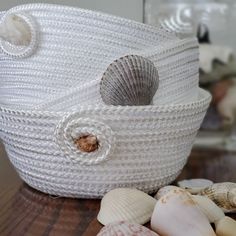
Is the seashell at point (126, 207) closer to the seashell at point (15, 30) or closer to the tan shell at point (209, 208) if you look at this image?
the tan shell at point (209, 208)

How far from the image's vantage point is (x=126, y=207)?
0.34 meters

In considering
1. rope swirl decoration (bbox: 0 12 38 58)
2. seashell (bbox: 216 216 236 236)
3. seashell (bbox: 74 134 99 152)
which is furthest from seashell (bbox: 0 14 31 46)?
seashell (bbox: 216 216 236 236)

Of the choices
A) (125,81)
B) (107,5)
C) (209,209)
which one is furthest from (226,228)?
(107,5)

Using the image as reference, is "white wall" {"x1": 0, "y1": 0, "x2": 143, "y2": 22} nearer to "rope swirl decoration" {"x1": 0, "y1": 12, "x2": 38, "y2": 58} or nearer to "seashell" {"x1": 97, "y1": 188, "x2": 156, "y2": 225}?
"rope swirl decoration" {"x1": 0, "y1": 12, "x2": 38, "y2": 58}

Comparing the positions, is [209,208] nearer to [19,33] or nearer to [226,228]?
[226,228]

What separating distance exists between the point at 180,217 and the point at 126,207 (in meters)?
0.05

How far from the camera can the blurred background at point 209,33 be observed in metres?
0.66

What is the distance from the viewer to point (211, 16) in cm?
79

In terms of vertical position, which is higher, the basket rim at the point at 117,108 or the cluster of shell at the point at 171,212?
the basket rim at the point at 117,108

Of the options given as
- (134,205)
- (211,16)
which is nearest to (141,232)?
(134,205)

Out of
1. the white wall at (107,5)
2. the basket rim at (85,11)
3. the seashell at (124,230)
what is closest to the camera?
the seashell at (124,230)

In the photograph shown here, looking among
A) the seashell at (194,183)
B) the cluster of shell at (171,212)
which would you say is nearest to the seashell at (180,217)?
the cluster of shell at (171,212)

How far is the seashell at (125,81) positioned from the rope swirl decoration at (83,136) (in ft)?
0.10


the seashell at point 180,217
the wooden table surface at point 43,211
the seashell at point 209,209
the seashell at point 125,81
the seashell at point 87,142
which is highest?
the seashell at point 125,81
